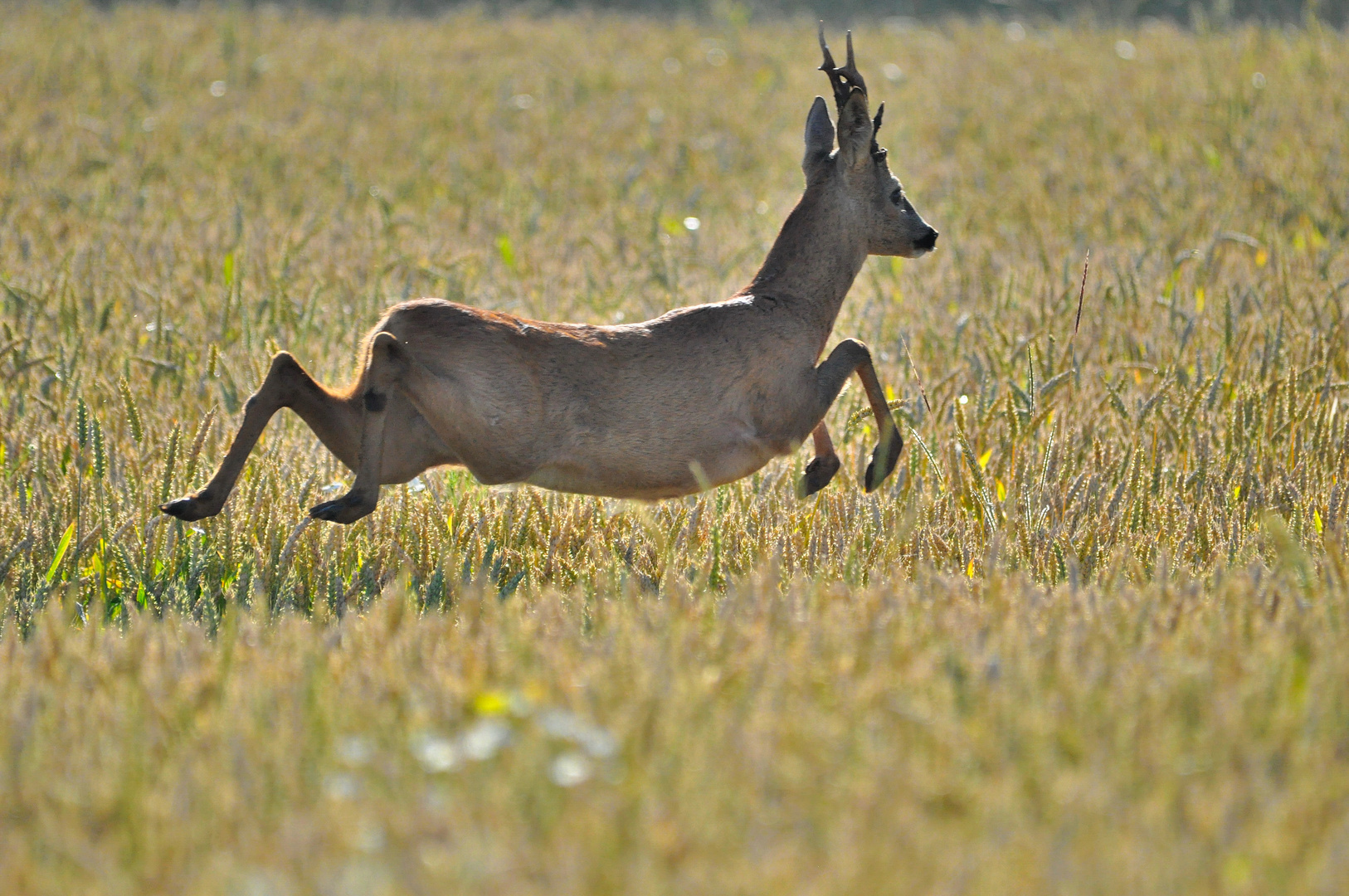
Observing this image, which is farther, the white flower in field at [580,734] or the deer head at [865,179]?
the deer head at [865,179]

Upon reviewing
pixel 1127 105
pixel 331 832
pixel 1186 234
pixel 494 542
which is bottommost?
pixel 494 542

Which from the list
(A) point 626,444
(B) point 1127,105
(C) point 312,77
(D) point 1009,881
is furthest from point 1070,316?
(C) point 312,77

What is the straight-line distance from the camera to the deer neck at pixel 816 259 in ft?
16.2

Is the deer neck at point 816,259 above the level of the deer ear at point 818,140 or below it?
below

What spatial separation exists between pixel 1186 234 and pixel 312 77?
32.1ft

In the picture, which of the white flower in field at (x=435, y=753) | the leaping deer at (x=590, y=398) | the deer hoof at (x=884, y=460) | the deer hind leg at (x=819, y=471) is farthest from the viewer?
the deer hind leg at (x=819, y=471)

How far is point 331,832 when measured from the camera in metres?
2.06

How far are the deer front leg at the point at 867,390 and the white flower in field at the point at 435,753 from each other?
2.53 metres

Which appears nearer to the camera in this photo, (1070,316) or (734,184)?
(1070,316)

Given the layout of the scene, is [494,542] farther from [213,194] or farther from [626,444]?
[213,194]

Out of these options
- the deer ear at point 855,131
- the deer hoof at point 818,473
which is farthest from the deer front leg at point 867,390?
the deer ear at point 855,131

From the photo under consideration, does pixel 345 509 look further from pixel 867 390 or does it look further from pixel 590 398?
pixel 867 390

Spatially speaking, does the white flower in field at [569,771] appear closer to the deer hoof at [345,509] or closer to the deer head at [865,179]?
the deer hoof at [345,509]

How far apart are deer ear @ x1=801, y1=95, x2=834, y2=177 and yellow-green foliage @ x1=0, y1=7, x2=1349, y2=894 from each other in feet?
2.93
